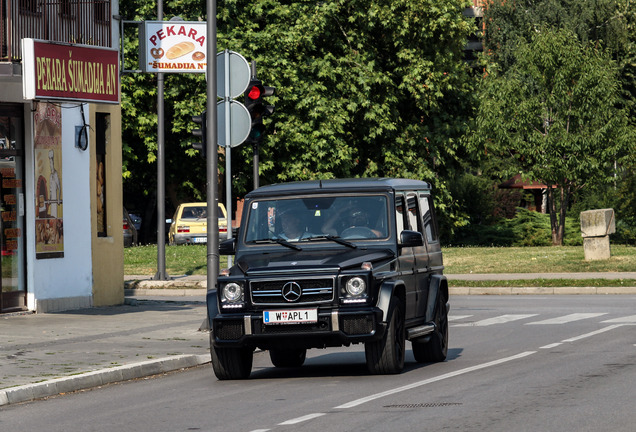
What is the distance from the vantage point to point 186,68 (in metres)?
22.2

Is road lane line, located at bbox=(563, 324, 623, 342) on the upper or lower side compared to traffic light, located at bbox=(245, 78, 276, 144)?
lower

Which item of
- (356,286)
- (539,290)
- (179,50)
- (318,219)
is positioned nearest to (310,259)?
(356,286)

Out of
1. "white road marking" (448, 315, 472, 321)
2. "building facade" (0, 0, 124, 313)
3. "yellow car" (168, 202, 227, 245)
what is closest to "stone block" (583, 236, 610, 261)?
"white road marking" (448, 315, 472, 321)

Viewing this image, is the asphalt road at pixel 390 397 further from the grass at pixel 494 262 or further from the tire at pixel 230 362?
the grass at pixel 494 262

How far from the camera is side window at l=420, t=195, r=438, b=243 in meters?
14.3

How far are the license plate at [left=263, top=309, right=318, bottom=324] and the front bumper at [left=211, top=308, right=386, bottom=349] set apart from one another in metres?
0.05

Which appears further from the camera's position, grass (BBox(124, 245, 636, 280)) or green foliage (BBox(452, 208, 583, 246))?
green foliage (BBox(452, 208, 583, 246))

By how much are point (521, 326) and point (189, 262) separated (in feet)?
55.6

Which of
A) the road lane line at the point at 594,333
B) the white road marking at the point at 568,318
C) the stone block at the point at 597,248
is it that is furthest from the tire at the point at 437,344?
the stone block at the point at 597,248

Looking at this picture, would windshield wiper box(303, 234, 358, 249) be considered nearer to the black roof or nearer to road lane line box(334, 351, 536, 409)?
the black roof

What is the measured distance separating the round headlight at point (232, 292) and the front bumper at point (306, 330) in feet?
0.56

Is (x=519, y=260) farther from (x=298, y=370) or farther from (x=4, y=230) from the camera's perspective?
(x=298, y=370)

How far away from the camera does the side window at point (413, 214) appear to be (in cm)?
1368

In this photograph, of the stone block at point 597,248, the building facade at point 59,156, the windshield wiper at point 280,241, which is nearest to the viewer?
the windshield wiper at point 280,241
